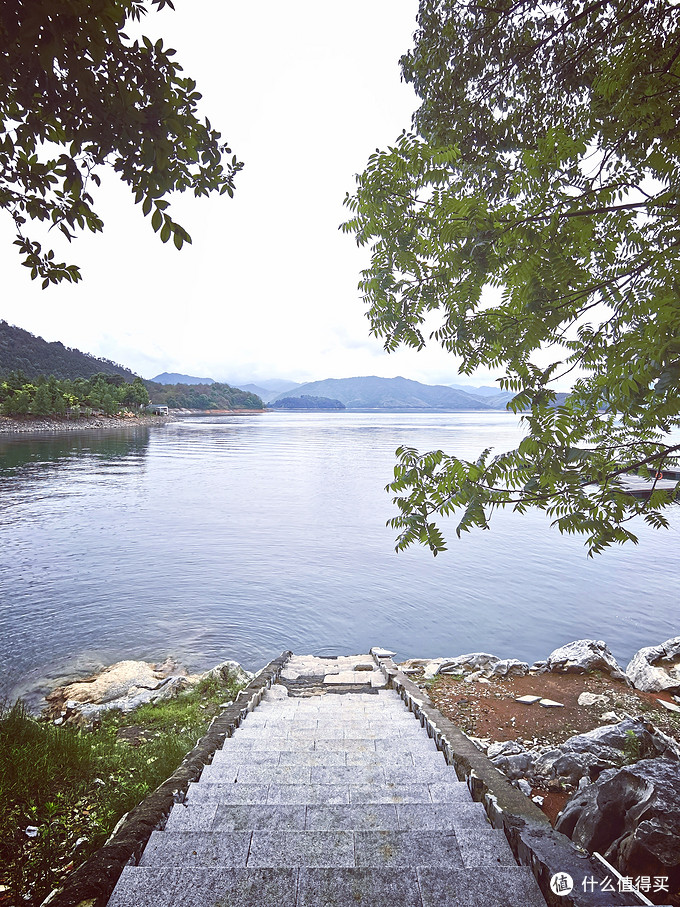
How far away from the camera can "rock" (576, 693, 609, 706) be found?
8359mm

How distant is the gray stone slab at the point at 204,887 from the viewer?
2656mm

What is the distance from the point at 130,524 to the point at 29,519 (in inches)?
216

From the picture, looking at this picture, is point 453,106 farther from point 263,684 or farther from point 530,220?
point 263,684

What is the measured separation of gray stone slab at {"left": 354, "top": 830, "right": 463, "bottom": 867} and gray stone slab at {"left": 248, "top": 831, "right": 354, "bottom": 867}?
0.29ft

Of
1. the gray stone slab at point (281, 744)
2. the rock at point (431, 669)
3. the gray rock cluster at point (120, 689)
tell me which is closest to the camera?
the gray stone slab at point (281, 744)

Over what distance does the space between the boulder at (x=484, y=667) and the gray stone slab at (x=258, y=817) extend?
7.55 m

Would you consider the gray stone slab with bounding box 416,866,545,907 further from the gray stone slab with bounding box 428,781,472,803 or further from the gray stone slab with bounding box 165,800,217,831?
the gray stone slab with bounding box 165,800,217,831

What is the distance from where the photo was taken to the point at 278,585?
1858 cm

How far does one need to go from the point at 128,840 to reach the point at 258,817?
905mm

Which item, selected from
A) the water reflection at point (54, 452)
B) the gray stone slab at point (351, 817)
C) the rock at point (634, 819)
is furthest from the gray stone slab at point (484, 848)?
the water reflection at point (54, 452)

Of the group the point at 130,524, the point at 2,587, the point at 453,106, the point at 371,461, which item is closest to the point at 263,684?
the point at 453,106

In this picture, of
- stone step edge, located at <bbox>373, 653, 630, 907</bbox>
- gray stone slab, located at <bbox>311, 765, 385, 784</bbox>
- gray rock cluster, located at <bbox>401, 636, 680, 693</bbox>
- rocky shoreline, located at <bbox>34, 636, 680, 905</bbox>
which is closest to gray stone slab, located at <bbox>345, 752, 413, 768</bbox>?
gray stone slab, located at <bbox>311, 765, 385, 784</bbox>

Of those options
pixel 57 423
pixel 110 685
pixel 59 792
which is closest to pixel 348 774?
pixel 59 792

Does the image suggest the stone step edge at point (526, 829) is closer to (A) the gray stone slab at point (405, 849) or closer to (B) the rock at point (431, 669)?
(A) the gray stone slab at point (405, 849)
